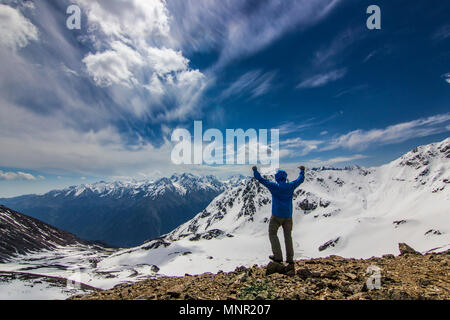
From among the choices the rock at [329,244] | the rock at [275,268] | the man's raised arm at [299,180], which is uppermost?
the man's raised arm at [299,180]

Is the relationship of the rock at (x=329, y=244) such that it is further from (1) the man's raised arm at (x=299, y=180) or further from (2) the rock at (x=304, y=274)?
(2) the rock at (x=304, y=274)

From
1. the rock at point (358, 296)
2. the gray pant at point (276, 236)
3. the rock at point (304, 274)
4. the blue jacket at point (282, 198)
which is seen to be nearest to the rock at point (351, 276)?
the rock at point (304, 274)

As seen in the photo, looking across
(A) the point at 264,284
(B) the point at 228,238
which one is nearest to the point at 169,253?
(B) the point at 228,238

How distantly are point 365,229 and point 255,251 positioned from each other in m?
103

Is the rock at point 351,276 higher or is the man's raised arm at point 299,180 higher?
the man's raised arm at point 299,180

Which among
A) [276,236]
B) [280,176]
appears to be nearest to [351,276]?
[276,236]

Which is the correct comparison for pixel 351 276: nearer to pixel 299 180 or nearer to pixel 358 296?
pixel 358 296

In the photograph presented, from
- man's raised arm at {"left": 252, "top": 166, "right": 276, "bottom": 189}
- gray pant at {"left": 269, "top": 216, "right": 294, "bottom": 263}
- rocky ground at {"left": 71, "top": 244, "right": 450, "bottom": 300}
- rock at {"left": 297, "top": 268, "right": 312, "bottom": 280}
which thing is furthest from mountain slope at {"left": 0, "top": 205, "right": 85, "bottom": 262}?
rock at {"left": 297, "top": 268, "right": 312, "bottom": 280}

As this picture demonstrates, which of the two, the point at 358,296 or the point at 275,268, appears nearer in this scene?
the point at 358,296

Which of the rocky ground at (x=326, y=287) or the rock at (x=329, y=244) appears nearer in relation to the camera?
the rocky ground at (x=326, y=287)

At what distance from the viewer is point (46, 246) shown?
186 metres

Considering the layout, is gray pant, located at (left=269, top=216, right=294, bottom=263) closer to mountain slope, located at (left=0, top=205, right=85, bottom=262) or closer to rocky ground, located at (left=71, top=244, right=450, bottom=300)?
rocky ground, located at (left=71, top=244, right=450, bottom=300)
